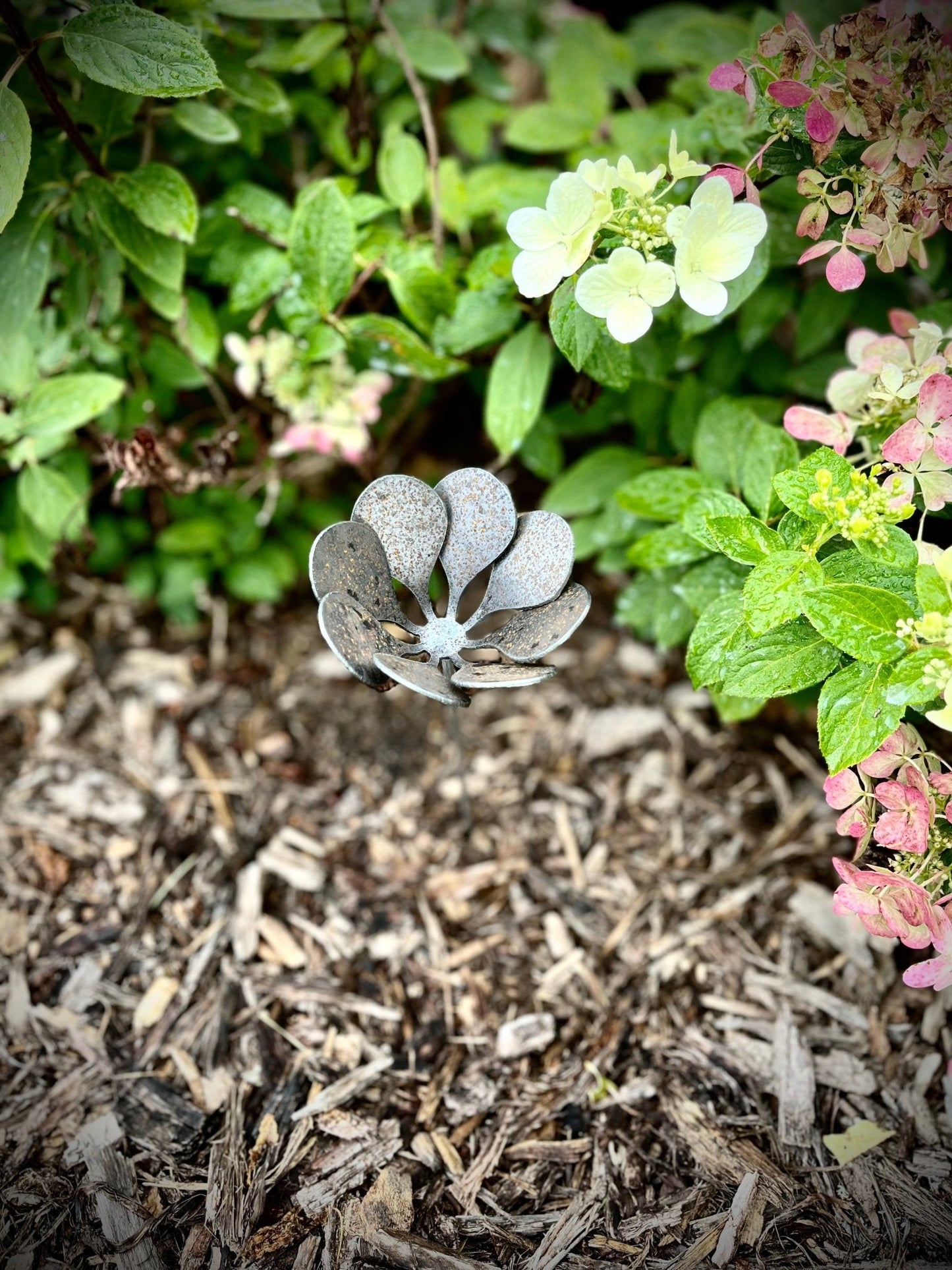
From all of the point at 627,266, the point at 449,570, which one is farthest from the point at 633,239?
the point at 449,570

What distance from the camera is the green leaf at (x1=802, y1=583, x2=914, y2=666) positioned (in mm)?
882

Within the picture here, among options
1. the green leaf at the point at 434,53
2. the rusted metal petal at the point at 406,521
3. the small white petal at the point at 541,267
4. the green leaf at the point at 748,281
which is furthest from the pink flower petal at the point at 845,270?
the green leaf at the point at 434,53

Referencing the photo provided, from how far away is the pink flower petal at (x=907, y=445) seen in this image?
0.94m

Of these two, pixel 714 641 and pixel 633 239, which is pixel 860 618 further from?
pixel 633 239

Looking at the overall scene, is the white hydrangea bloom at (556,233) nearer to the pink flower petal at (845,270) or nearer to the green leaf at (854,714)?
the pink flower petal at (845,270)

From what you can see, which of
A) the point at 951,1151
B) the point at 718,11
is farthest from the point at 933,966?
the point at 718,11

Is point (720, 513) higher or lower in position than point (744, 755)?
higher

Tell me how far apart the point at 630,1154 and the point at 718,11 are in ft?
7.01

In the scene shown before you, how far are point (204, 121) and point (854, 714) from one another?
1136mm

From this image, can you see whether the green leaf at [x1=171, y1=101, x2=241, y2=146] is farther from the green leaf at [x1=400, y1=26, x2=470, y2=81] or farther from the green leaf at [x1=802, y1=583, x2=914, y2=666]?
the green leaf at [x1=802, y1=583, x2=914, y2=666]

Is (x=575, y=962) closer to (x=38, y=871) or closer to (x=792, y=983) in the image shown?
(x=792, y=983)

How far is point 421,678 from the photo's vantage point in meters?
0.91

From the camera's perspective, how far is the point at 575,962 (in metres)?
1.29

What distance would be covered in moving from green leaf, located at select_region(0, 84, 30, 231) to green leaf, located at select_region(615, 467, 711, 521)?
817 millimetres
